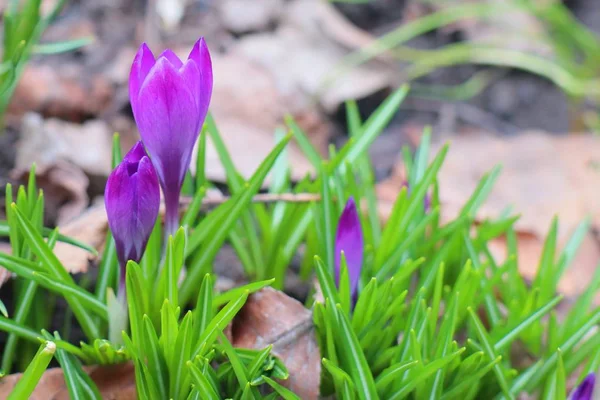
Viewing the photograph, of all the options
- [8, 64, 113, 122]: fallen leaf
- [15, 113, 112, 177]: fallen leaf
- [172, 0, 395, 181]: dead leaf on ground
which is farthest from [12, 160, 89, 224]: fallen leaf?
[8, 64, 113, 122]: fallen leaf

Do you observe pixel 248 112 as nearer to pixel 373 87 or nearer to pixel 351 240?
pixel 373 87

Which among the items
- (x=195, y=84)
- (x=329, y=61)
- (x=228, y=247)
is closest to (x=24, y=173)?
(x=228, y=247)

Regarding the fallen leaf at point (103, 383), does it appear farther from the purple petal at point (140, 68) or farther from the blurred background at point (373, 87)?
the blurred background at point (373, 87)

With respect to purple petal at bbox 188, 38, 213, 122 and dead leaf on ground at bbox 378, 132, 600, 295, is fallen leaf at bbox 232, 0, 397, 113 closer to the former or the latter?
dead leaf on ground at bbox 378, 132, 600, 295

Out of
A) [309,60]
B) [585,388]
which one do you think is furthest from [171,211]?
[309,60]

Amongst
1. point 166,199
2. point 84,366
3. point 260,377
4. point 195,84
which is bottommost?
point 84,366

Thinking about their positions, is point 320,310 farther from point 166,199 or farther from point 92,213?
point 92,213
